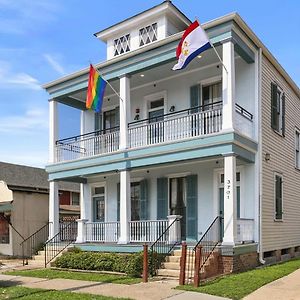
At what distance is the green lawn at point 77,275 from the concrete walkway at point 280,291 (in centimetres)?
348

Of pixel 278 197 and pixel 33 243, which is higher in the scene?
pixel 278 197

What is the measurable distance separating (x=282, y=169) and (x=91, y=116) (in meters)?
8.95

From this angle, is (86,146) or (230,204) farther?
(86,146)

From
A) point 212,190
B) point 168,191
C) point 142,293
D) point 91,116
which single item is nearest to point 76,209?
point 91,116

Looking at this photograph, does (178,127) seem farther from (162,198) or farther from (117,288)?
(117,288)

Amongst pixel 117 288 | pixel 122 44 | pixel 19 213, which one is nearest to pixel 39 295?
pixel 117 288

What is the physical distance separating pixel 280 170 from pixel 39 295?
10856mm

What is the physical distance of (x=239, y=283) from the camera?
1117cm

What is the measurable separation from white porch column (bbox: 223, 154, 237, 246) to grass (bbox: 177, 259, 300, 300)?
3.74 ft

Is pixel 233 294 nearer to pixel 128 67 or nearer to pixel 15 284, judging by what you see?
pixel 15 284

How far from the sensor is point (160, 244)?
48.8ft

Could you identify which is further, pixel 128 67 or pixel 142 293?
pixel 128 67

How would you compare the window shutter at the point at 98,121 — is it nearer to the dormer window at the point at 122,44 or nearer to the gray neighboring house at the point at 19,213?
the dormer window at the point at 122,44

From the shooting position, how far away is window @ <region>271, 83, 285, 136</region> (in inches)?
665
